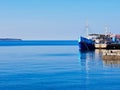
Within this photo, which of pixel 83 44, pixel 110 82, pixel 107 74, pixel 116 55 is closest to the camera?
pixel 110 82

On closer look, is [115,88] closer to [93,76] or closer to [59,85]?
[59,85]

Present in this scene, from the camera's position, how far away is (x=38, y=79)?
48469mm

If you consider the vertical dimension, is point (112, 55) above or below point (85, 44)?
below

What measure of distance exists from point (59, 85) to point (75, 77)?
7.85m

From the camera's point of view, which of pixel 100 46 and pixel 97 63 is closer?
pixel 97 63

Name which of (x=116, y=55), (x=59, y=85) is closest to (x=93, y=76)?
(x=59, y=85)

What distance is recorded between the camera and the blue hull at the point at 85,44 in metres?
146

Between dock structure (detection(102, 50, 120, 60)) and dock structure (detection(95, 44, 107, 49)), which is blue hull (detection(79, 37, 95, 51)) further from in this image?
dock structure (detection(102, 50, 120, 60))

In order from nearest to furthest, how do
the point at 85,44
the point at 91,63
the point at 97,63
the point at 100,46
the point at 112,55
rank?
the point at 97,63 < the point at 91,63 < the point at 112,55 < the point at 85,44 < the point at 100,46

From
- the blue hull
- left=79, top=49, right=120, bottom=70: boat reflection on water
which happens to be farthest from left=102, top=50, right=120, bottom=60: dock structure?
the blue hull

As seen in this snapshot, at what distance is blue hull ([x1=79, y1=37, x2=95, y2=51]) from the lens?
145512 millimetres

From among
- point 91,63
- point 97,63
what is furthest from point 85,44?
point 97,63

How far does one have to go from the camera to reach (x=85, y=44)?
147625 millimetres

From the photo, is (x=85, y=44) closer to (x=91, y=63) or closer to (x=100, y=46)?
(x=100, y=46)
